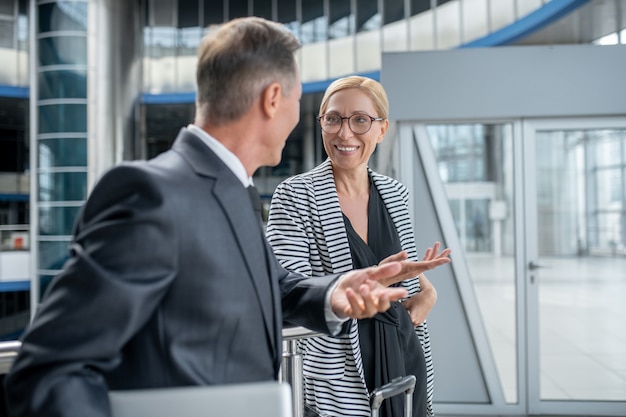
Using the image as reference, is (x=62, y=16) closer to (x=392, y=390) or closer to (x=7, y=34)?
(x=7, y=34)

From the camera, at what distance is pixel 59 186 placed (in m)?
17.1

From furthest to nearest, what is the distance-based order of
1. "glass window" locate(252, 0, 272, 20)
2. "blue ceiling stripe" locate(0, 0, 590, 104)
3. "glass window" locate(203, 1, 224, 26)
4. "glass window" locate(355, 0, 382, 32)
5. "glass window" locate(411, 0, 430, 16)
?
"glass window" locate(203, 1, 224, 26) → "glass window" locate(252, 0, 272, 20) → "glass window" locate(355, 0, 382, 32) → "glass window" locate(411, 0, 430, 16) → "blue ceiling stripe" locate(0, 0, 590, 104)

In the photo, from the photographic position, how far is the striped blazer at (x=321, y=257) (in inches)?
80.6

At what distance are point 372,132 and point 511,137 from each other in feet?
11.2

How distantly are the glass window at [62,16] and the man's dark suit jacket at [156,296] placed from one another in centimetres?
1841

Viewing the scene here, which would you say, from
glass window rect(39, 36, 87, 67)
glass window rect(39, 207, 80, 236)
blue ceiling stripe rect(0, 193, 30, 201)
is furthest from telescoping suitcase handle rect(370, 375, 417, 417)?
blue ceiling stripe rect(0, 193, 30, 201)

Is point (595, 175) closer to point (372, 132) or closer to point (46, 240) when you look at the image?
point (372, 132)

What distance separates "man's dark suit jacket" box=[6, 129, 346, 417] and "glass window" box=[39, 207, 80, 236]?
55.5 ft

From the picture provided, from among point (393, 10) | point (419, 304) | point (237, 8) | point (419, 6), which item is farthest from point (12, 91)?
point (419, 304)

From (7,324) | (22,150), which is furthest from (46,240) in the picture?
(22,150)

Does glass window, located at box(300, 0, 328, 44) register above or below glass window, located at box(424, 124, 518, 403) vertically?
above

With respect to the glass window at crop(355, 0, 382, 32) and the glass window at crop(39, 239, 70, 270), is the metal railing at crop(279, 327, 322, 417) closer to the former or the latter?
the glass window at crop(39, 239, 70, 270)

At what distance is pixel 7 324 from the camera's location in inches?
941

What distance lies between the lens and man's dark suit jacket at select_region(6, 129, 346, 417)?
0.97m
